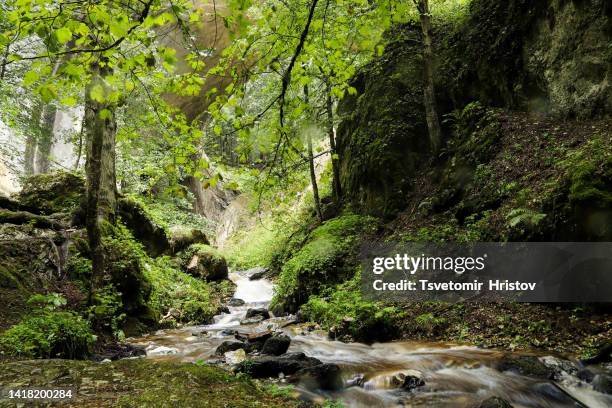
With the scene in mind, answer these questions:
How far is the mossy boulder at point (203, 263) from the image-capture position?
595 inches

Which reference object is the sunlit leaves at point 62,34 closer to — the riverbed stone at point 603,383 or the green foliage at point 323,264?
the riverbed stone at point 603,383

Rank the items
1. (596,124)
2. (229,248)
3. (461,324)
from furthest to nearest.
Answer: (229,248), (596,124), (461,324)

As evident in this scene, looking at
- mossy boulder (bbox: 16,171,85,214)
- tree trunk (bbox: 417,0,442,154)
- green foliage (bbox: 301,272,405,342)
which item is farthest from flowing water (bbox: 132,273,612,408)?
tree trunk (bbox: 417,0,442,154)

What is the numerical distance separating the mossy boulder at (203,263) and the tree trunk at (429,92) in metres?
9.35

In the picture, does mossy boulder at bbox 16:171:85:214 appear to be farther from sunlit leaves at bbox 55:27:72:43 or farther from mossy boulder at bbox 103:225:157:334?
sunlit leaves at bbox 55:27:72:43

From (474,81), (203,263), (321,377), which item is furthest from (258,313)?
(474,81)

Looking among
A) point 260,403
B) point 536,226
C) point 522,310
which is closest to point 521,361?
point 522,310

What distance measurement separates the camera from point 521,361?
5.48m

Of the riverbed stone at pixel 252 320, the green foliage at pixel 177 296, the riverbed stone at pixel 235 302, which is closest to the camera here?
the green foliage at pixel 177 296

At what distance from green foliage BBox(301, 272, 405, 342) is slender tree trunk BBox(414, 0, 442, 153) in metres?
4.73

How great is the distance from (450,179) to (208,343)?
7.37 metres

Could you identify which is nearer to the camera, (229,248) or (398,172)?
(398,172)

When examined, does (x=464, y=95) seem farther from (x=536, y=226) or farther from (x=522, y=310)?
(x=522, y=310)

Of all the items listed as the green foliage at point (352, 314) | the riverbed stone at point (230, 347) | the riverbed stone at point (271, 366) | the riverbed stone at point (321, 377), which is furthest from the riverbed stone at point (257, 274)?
the riverbed stone at point (321, 377)
